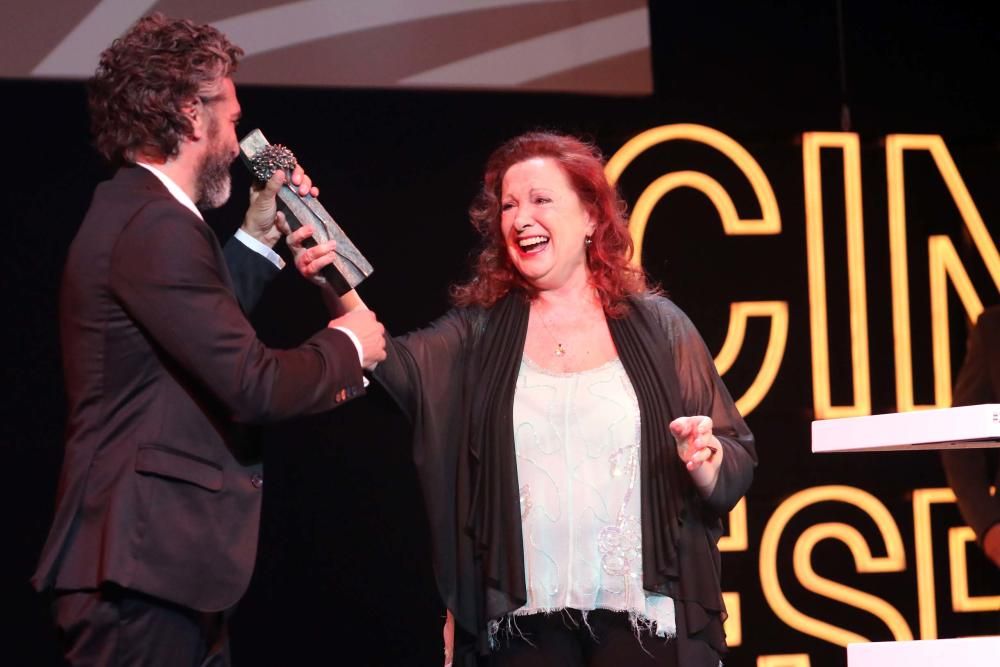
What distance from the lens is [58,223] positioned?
3.70 meters

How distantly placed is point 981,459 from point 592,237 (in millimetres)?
1441

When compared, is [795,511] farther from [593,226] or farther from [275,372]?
[275,372]

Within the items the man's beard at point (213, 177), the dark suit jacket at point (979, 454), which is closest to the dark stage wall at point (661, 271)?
the dark suit jacket at point (979, 454)

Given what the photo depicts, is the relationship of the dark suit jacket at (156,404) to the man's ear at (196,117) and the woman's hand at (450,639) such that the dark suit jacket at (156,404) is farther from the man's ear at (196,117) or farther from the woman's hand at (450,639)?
the woman's hand at (450,639)

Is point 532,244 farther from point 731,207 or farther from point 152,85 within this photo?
point 731,207

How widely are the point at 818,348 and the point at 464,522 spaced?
188 centimetres

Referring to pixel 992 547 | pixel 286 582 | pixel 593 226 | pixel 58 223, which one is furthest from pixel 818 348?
pixel 58 223

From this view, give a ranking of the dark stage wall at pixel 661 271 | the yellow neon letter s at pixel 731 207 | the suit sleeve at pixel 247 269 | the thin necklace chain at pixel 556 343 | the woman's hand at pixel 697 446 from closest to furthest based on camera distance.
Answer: the woman's hand at pixel 697 446, the suit sleeve at pixel 247 269, the thin necklace chain at pixel 556 343, the dark stage wall at pixel 661 271, the yellow neon letter s at pixel 731 207

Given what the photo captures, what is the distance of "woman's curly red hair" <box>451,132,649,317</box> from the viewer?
283 cm

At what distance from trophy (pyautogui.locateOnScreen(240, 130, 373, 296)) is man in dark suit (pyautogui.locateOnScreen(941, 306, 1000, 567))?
191 cm

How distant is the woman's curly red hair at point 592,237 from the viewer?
2834 mm

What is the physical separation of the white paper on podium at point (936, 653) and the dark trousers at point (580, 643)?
36.2 inches

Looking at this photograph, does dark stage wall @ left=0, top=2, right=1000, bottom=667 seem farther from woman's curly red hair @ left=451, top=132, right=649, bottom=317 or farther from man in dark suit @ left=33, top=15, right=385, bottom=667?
man in dark suit @ left=33, top=15, right=385, bottom=667

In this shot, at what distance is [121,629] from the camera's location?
6.67ft
